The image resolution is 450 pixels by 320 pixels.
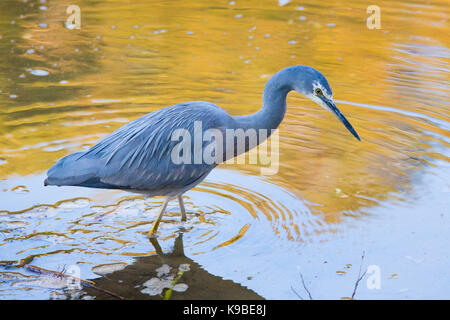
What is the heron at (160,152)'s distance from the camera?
16.7ft

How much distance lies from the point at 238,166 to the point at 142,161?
1.71 metres

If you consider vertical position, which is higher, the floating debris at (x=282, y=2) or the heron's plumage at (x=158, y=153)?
the floating debris at (x=282, y=2)

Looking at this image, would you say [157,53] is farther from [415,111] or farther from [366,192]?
[366,192]

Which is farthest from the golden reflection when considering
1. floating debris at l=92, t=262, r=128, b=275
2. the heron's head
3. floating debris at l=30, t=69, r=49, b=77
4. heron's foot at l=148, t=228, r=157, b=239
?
floating debris at l=92, t=262, r=128, b=275

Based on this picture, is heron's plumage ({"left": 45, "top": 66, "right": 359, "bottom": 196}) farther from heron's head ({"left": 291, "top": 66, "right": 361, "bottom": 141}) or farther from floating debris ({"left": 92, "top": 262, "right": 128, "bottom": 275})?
floating debris ({"left": 92, "top": 262, "right": 128, "bottom": 275})

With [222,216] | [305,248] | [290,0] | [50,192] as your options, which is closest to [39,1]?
[290,0]

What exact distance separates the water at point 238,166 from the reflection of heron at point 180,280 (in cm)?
1

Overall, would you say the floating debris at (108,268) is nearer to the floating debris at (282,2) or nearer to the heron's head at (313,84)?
the heron's head at (313,84)

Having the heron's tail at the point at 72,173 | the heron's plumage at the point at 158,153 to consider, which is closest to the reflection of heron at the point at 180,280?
the heron's plumage at the point at 158,153

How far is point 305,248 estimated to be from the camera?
5.06 meters

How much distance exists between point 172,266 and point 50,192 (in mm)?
1725

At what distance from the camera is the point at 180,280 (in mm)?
4633

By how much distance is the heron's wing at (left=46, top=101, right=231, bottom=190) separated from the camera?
200 inches
